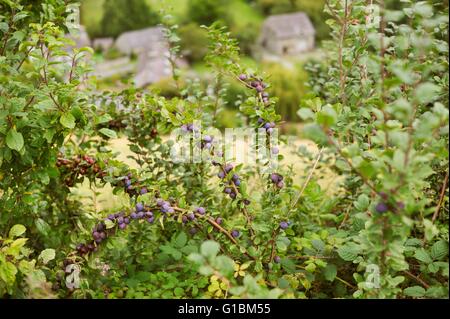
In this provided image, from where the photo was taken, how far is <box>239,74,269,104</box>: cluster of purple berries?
5.77 feet

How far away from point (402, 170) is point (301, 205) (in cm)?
126

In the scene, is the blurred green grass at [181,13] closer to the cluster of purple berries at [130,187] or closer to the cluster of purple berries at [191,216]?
the cluster of purple berries at [130,187]

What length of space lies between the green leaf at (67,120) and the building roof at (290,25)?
725cm

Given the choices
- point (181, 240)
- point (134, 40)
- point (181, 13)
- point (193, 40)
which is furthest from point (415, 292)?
point (134, 40)

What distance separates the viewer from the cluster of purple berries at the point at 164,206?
1.59 m

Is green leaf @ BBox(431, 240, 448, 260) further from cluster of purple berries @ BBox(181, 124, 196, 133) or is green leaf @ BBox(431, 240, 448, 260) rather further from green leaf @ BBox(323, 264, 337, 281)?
cluster of purple berries @ BBox(181, 124, 196, 133)

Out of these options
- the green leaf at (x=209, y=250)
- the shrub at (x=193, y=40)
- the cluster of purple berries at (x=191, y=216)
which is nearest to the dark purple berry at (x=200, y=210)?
the cluster of purple berries at (x=191, y=216)

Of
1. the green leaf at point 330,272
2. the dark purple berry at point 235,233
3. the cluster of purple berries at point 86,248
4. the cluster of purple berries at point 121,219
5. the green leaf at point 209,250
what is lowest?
the green leaf at point 330,272

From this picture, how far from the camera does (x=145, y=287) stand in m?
1.97

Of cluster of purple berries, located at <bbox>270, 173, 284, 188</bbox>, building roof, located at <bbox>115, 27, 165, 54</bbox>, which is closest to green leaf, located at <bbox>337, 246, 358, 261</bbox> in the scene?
cluster of purple berries, located at <bbox>270, 173, 284, 188</bbox>

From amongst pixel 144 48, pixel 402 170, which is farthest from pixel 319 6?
pixel 402 170

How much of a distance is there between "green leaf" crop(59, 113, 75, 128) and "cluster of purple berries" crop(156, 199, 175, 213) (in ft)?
1.02

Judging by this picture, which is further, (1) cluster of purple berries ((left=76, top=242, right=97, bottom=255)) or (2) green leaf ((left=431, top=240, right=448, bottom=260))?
(1) cluster of purple berries ((left=76, top=242, right=97, bottom=255))

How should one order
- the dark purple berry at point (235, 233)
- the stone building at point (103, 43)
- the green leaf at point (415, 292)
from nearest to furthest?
the green leaf at point (415, 292) < the dark purple berry at point (235, 233) < the stone building at point (103, 43)
